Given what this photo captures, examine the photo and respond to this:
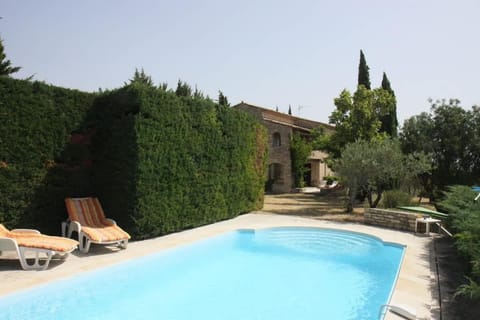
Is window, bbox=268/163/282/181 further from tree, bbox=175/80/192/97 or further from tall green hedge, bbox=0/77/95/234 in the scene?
tall green hedge, bbox=0/77/95/234

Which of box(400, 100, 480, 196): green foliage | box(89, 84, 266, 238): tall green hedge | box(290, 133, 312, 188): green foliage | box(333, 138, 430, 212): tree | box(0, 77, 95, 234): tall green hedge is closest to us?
box(0, 77, 95, 234): tall green hedge

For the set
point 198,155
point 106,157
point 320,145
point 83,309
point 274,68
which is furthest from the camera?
point 320,145

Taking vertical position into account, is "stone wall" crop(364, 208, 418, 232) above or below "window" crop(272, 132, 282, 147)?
below

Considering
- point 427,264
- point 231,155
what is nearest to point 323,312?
point 427,264

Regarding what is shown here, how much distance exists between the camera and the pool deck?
5.94 metres

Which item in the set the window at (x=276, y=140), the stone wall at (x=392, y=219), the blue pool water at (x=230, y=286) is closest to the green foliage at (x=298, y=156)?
the window at (x=276, y=140)

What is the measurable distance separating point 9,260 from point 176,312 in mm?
4389

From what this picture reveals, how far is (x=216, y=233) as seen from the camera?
37.4 ft

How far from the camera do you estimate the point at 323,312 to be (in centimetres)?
605

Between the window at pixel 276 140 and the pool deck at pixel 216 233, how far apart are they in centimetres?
1766

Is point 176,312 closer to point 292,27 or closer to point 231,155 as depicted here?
point 231,155

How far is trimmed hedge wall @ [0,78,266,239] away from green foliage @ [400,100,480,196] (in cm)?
1412

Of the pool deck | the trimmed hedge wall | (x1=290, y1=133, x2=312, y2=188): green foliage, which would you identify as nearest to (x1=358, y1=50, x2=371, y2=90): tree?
(x1=290, y1=133, x2=312, y2=188): green foliage

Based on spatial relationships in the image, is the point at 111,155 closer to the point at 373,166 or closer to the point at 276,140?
the point at 373,166
